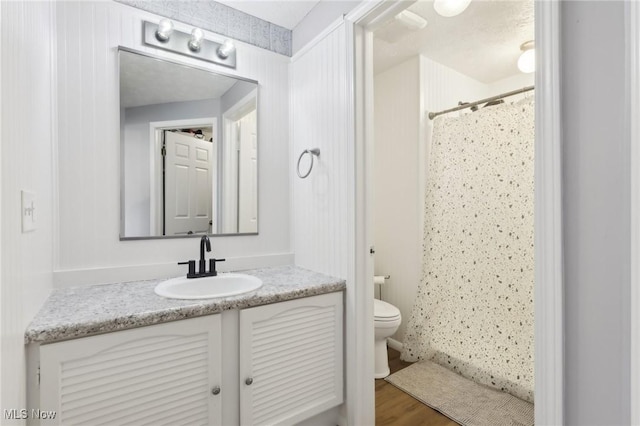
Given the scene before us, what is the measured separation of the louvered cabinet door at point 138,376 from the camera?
98 cm

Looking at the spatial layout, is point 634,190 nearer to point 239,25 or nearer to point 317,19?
point 317,19

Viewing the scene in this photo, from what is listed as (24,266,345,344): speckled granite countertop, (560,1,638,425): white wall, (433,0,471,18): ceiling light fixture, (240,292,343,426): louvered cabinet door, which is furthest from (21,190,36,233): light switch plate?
(433,0,471,18): ceiling light fixture

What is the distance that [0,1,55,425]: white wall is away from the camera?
2.45 ft

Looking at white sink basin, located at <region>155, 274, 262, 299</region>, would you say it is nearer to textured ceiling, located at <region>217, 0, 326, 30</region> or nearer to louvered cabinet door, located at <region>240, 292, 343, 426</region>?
louvered cabinet door, located at <region>240, 292, 343, 426</region>

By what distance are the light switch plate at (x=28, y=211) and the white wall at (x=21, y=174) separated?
0.03 meters

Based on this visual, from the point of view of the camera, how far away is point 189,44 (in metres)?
1.73

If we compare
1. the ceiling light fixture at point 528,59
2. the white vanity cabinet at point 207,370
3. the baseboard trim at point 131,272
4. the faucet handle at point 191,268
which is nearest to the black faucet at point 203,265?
the faucet handle at point 191,268

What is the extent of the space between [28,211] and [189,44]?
4.06 feet

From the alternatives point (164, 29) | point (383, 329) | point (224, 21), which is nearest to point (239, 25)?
point (224, 21)

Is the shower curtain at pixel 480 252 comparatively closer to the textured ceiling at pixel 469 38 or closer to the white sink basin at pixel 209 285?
the textured ceiling at pixel 469 38

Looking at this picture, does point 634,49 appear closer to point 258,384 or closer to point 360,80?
point 360,80

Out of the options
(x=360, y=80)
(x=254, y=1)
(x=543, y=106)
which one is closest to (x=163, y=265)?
(x=360, y=80)

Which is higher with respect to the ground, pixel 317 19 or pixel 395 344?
pixel 317 19

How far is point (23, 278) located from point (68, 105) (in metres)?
0.91
